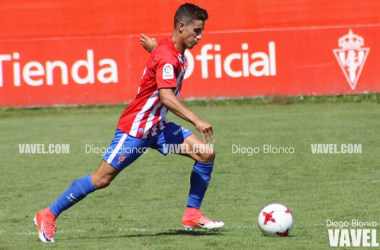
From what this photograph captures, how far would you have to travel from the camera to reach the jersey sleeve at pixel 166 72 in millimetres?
6383

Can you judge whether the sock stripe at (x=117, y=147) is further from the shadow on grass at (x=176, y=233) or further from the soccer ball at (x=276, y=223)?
the soccer ball at (x=276, y=223)

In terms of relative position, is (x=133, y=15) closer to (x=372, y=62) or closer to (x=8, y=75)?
(x=8, y=75)

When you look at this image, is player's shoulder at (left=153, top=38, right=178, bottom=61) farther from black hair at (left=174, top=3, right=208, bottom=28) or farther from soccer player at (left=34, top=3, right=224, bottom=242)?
black hair at (left=174, top=3, right=208, bottom=28)

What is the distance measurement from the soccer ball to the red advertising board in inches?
496

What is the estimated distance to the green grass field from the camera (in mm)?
6691

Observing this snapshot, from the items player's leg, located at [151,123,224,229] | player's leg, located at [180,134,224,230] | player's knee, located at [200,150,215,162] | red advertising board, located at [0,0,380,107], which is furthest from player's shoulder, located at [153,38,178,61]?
red advertising board, located at [0,0,380,107]

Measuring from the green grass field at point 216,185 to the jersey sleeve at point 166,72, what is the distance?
134 centimetres

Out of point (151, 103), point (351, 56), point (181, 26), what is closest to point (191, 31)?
point (181, 26)

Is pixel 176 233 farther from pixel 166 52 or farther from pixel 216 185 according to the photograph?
pixel 216 185

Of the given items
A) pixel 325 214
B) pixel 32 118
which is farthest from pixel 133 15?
pixel 325 214

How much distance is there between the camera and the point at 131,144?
261 inches

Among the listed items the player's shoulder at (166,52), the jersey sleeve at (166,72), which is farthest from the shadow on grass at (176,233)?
the player's shoulder at (166,52)

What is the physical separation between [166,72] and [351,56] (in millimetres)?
12976

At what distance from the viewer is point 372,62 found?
18.6 m
